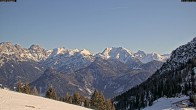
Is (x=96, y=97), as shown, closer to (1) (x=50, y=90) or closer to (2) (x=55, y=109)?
(1) (x=50, y=90)

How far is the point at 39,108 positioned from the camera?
1834 inches

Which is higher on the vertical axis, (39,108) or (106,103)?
(39,108)

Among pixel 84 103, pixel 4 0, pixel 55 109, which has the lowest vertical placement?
pixel 84 103

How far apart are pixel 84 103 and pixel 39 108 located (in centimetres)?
10713

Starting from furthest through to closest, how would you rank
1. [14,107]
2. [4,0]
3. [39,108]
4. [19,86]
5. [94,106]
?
[19,86] < [94,106] < [39,108] < [14,107] < [4,0]

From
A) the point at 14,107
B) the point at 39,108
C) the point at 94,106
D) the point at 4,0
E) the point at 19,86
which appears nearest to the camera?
the point at 4,0

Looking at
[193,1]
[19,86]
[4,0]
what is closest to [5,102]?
[4,0]

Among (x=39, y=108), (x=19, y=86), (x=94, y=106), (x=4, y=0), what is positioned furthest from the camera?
(x=19, y=86)

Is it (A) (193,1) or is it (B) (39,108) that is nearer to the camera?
(A) (193,1)

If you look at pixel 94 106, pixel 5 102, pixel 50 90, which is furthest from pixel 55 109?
pixel 50 90

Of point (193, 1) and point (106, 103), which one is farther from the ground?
point (193, 1)

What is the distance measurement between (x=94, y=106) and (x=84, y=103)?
14.9 meters

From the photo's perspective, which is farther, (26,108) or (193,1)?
(26,108)

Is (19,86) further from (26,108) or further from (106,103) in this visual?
(26,108)
